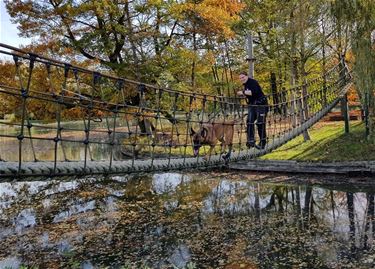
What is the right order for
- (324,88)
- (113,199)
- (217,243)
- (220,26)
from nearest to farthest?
(217,243)
(113,199)
(324,88)
(220,26)

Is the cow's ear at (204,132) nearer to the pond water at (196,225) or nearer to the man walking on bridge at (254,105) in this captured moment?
the man walking on bridge at (254,105)

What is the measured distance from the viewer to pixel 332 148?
10.2m

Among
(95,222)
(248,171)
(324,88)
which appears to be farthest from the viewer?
(248,171)

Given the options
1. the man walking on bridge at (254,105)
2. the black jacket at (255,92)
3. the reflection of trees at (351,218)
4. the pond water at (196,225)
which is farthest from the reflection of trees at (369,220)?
the black jacket at (255,92)

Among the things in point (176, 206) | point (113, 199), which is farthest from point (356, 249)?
point (113, 199)

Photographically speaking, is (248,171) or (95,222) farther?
(248,171)

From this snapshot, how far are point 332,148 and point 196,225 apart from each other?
17.5ft

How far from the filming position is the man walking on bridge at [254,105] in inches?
245

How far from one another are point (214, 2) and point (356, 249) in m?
8.66

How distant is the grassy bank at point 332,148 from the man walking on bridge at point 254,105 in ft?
12.7

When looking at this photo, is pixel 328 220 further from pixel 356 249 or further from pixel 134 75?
pixel 134 75

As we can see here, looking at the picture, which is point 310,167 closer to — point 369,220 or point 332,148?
point 332,148

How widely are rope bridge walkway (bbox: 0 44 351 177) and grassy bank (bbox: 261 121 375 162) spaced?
68 cm

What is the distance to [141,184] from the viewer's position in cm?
1079
